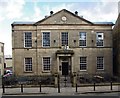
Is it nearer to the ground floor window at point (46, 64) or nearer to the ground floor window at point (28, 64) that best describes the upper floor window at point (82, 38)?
the ground floor window at point (46, 64)

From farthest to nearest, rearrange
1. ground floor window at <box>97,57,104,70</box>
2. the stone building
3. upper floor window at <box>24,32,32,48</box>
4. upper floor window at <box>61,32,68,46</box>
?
the stone building → ground floor window at <box>97,57,104,70</box> → upper floor window at <box>61,32,68,46</box> → upper floor window at <box>24,32,32,48</box>

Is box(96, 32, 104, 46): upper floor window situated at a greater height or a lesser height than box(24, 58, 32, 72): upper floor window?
greater

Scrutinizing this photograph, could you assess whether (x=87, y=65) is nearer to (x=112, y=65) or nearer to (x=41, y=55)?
(x=112, y=65)

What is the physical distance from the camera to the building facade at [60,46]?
122 feet

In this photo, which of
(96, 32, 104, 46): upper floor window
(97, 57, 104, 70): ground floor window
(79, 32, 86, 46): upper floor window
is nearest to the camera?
(79, 32, 86, 46): upper floor window

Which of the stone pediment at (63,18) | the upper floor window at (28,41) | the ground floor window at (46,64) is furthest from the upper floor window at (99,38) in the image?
the upper floor window at (28,41)

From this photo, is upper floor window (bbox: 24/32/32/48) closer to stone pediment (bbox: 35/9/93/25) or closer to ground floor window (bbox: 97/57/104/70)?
stone pediment (bbox: 35/9/93/25)

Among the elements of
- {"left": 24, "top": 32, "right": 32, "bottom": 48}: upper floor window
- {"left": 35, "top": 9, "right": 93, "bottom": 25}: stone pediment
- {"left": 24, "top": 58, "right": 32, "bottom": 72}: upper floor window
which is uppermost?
{"left": 35, "top": 9, "right": 93, "bottom": 25}: stone pediment

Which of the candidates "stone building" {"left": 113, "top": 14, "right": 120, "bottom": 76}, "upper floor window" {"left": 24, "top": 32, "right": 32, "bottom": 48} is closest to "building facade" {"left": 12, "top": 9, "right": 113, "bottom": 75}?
"upper floor window" {"left": 24, "top": 32, "right": 32, "bottom": 48}

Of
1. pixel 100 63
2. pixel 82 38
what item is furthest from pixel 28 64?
pixel 100 63

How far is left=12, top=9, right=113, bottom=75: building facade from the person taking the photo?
37.3m

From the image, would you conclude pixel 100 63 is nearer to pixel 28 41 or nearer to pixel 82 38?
pixel 82 38

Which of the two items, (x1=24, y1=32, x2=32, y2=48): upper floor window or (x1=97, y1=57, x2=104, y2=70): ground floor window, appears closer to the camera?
(x1=24, y1=32, x2=32, y2=48): upper floor window

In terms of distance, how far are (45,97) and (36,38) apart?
68.4 ft
